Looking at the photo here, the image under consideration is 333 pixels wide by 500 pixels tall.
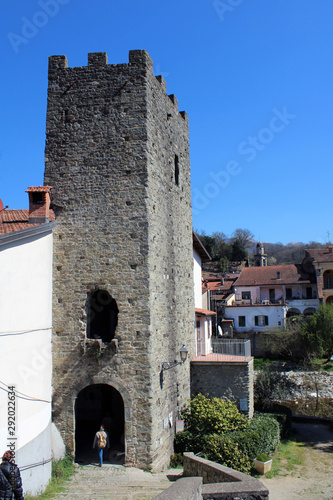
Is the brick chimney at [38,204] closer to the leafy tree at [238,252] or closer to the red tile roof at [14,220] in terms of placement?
the red tile roof at [14,220]

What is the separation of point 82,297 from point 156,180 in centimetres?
436

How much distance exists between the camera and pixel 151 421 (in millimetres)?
11656

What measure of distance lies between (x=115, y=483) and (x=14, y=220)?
8146 mm

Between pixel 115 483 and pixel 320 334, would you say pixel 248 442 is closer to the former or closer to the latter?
pixel 115 483

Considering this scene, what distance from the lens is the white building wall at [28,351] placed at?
9.50 meters

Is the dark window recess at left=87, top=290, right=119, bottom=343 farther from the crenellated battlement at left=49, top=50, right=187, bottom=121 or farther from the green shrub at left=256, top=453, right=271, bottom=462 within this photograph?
the crenellated battlement at left=49, top=50, right=187, bottom=121

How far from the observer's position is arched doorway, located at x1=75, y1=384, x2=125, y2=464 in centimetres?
1245

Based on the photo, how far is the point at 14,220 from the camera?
520 inches

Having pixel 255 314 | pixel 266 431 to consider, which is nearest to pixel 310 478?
pixel 266 431

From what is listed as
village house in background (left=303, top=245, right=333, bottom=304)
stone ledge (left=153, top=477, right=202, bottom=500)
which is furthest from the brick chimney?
village house in background (left=303, top=245, right=333, bottom=304)

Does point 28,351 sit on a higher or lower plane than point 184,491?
higher

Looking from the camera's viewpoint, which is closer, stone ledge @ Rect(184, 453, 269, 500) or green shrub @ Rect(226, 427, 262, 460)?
stone ledge @ Rect(184, 453, 269, 500)

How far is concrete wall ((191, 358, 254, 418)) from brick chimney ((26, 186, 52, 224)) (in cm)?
812

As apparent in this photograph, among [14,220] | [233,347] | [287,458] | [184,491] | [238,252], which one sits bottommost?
[287,458]
